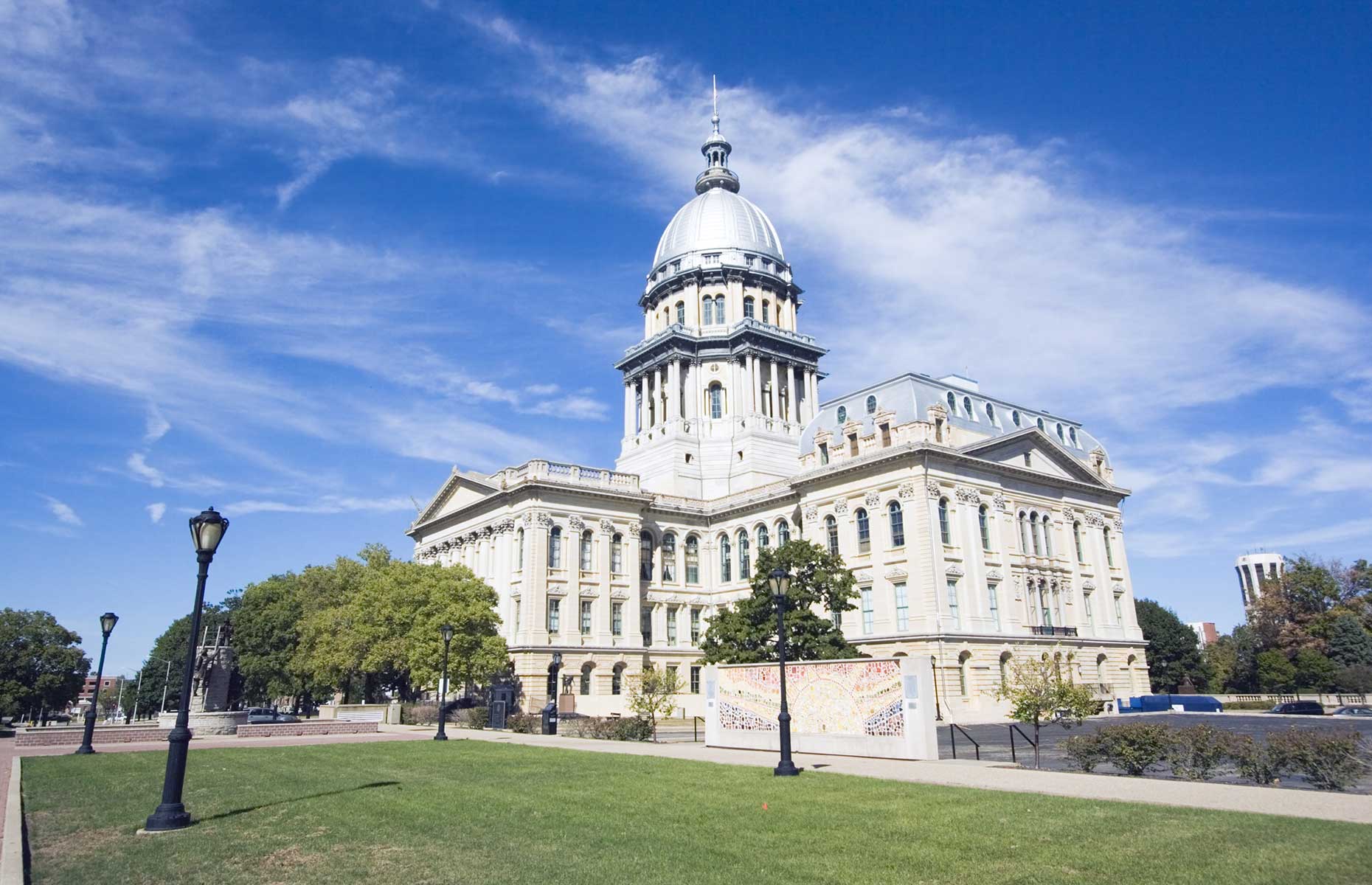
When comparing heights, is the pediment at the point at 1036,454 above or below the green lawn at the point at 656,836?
above

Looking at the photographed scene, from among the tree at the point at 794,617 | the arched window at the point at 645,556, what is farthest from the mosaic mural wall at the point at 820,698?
the arched window at the point at 645,556

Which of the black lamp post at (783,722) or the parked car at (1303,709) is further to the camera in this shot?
the parked car at (1303,709)

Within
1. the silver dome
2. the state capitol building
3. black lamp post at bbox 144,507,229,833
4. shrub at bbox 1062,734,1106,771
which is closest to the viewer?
black lamp post at bbox 144,507,229,833

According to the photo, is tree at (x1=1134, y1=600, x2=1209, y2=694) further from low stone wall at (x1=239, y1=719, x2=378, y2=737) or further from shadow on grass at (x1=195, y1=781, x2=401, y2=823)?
shadow on grass at (x1=195, y1=781, x2=401, y2=823)

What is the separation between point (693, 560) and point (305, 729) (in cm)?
3361

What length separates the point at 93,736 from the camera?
3269 centimetres

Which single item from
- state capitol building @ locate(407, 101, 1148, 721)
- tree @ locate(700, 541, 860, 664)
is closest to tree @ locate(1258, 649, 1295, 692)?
state capitol building @ locate(407, 101, 1148, 721)

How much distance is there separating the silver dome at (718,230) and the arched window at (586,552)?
3235 centimetres

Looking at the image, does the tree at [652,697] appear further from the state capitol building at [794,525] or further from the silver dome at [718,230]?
the silver dome at [718,230]

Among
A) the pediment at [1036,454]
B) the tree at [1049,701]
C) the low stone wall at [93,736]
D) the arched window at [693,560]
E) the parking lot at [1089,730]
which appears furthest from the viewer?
the arched window at [693,560]

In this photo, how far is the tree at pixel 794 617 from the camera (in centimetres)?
4225

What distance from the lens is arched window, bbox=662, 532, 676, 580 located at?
66.1m

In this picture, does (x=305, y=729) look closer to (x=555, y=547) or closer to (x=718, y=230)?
(x=555, y=547)

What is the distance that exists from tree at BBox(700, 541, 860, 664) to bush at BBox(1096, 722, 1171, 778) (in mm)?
21362
